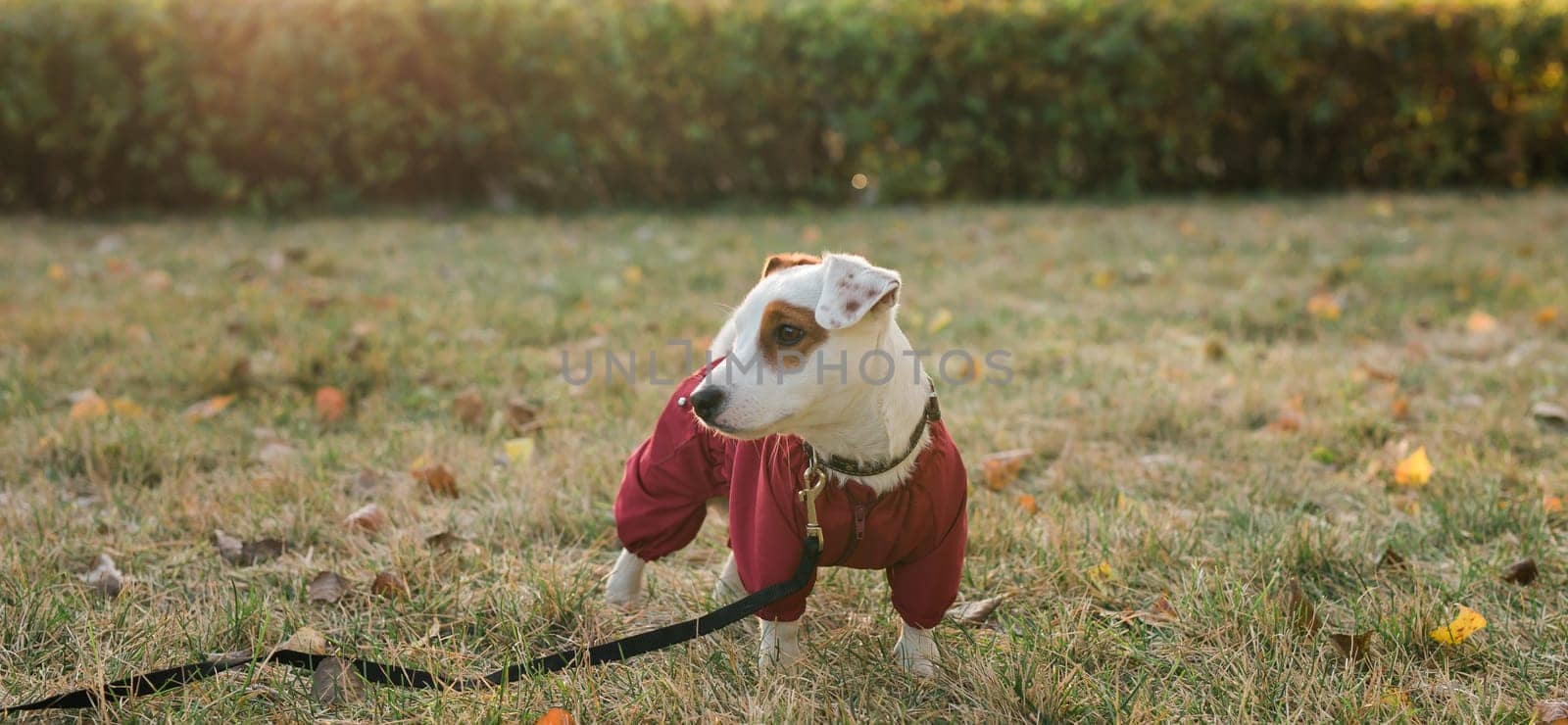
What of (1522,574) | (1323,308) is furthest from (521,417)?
(1323,308)

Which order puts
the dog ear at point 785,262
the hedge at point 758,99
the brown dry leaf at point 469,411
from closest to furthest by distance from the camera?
the dog ear at point 785,262 < the brown dry leaf at point 469,411 < the hedge at point 758,99

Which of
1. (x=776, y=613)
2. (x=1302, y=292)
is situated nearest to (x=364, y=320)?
(x=776, y=613)

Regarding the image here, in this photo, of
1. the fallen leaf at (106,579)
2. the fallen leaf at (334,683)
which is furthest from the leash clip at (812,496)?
the fallen leaf at (106,579)

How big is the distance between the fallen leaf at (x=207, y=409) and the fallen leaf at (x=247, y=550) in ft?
3.49

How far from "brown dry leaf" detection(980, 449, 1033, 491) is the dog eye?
1436mm

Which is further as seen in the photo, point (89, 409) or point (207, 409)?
point (207, 409)

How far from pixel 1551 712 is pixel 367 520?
2662 mm

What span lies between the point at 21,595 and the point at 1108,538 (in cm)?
250

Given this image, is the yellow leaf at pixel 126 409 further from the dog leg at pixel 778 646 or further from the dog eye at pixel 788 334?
the dog eye at pixel 788 334

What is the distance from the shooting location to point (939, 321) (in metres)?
4.88

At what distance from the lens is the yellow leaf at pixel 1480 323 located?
187 inches

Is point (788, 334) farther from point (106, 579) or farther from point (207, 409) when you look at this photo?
point (207, 409)

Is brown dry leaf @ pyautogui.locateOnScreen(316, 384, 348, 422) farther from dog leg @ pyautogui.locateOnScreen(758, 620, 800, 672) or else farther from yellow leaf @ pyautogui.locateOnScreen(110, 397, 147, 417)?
dog leg @ pyautogui.locateOnScreen(758, 620, 800, 672)

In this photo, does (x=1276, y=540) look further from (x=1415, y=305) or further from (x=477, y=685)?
(x=1415, y=305)
